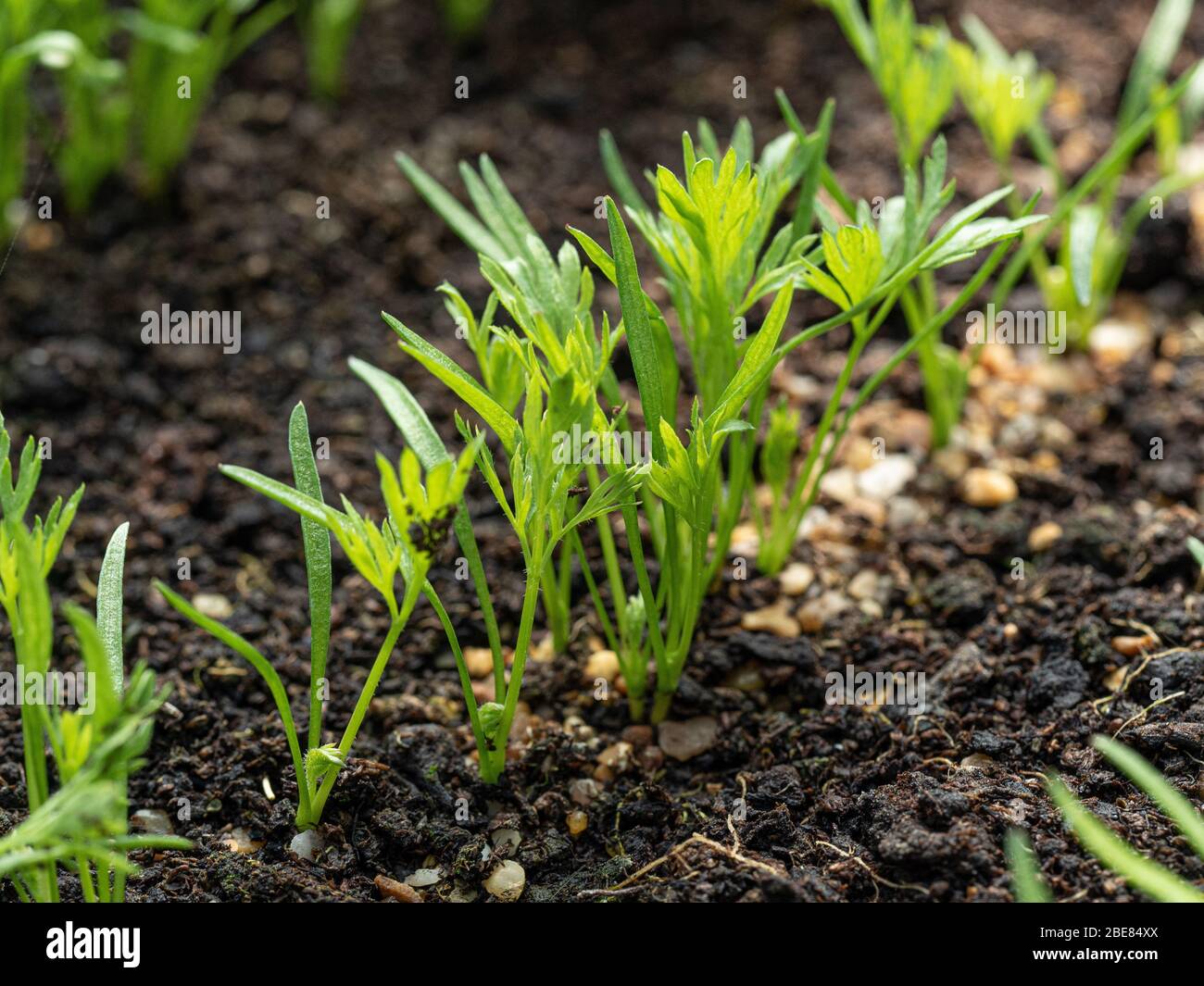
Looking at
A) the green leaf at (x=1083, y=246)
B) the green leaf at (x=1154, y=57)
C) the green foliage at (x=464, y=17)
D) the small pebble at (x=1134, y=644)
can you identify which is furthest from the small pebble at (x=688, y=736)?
the green foliage at (x=464, y=17)

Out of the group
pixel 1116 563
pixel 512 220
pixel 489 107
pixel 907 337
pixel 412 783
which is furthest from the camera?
pixel 489 107

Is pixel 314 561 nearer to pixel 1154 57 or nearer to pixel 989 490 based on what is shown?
pixel 989 490

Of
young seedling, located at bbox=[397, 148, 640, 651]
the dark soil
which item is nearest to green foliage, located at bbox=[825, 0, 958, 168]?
the dark soil

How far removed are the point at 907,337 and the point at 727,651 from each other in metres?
0.93

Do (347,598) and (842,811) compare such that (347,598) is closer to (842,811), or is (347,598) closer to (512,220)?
(512,220)

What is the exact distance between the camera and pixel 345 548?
4.51 feet

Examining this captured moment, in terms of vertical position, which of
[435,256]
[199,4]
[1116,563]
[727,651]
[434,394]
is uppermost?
[199,4]

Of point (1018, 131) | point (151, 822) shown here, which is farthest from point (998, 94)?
point (151, 822)

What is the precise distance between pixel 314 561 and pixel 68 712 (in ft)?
1.12

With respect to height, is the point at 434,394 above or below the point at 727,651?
above

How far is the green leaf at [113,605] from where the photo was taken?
148 cm

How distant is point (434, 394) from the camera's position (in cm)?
230

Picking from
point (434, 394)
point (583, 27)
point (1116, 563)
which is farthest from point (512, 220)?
point (583, 27)

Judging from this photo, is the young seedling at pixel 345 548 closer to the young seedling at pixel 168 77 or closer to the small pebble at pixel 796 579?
the small pebble at pixel 796 579
